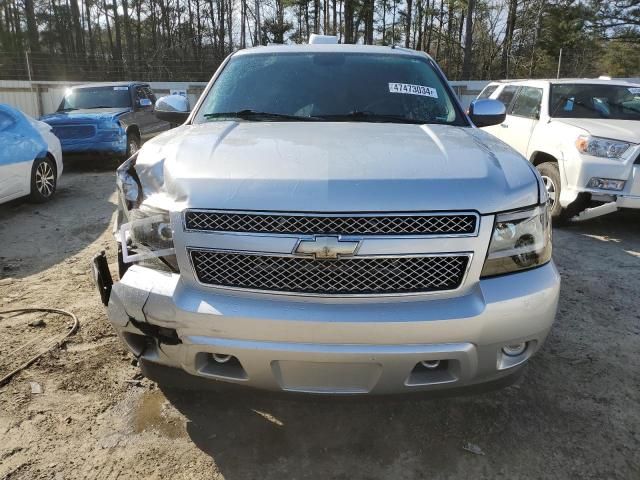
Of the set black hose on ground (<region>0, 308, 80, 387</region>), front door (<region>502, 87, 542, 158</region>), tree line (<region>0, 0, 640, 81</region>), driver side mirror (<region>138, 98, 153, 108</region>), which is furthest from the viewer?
tree line (<region>0, 0, 640, 81</region>)

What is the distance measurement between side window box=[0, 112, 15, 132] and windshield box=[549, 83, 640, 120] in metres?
6.92

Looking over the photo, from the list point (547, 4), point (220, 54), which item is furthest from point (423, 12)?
point (220, 54)

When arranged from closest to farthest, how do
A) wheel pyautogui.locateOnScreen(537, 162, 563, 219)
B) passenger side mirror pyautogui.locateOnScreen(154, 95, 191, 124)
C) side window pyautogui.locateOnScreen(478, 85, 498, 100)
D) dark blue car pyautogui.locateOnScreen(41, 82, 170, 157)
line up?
passenger side mirror pyautogui.locateOnScreen(154, 95, 191, 124), wheel pyautogui.locateOnScreen(537, 162, 563, 219), side window pyautogui.locateOnScreen(478, 85, 498, 100), dark blue car pyautogui.locateOnScreen(41, 82, 170, 157)

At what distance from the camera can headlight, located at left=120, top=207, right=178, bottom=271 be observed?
2.07 metres

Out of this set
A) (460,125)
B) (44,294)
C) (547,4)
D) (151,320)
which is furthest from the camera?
(547,4)

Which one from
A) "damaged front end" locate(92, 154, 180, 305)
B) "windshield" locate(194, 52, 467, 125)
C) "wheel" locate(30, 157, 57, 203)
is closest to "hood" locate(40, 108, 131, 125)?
"wheel" locate(30, 157, 57, 203)

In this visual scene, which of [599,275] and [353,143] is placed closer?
[353,143]

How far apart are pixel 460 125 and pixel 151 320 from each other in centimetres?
217

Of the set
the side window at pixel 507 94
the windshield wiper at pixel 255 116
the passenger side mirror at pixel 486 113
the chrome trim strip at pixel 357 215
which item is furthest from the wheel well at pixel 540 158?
the chrome trim strip at pixel 357 215

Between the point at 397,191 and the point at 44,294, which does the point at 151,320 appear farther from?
the point at 44,294

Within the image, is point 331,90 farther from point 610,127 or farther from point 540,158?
point 540,158

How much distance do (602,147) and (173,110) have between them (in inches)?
175

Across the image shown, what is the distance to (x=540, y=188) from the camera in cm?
220

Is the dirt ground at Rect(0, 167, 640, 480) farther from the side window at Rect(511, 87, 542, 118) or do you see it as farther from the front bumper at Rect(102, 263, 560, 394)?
the side window at Rect(511, 87, 542, 118)
